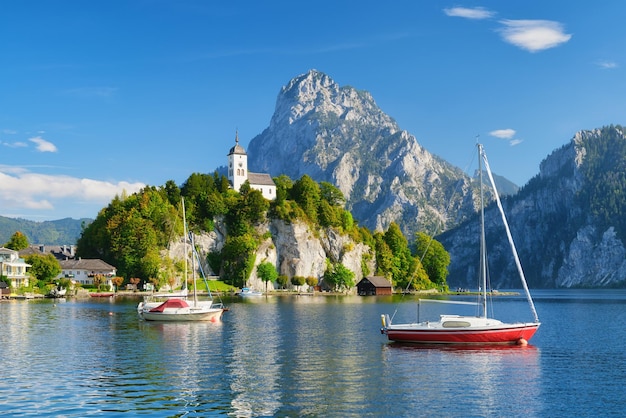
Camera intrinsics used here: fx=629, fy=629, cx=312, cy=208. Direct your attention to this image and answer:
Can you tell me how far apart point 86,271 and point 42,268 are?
14962mm

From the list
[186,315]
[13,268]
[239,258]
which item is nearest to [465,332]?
[186,315]

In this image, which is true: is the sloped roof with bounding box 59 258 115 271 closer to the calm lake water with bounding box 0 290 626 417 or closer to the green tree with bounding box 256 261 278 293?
the green tree with bounding box 256 261 278 293

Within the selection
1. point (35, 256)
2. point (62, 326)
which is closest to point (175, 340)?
point (62, 326)

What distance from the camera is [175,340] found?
205 feet

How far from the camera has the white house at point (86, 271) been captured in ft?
556

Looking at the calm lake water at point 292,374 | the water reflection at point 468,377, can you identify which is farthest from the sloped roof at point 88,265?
the water reflection at point 468,377

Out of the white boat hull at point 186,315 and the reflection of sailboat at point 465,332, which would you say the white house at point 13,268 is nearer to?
the white boat hull at point 186,315

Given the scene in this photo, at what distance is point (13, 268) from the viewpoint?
5797 inches

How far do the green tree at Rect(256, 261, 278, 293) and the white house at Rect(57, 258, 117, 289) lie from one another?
42.4 meters

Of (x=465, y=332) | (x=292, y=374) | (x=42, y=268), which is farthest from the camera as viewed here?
(x=42, y=268)

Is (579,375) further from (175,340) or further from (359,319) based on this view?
(359,319)

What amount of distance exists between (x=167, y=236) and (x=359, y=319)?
10409 cm

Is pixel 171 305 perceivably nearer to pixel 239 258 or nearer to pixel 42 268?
pixel 42 268

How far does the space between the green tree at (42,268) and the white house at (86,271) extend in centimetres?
1031
